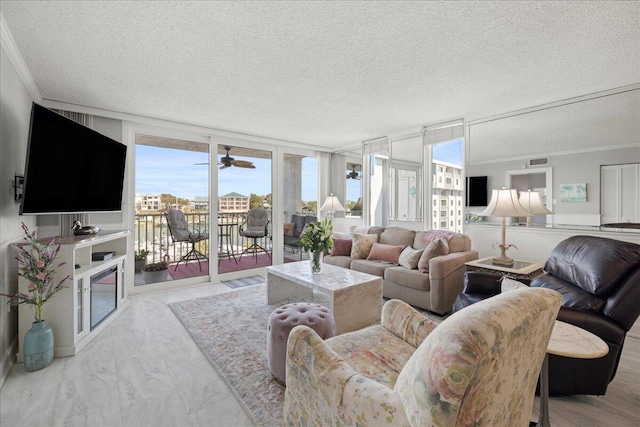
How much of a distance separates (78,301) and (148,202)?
194 centimetres

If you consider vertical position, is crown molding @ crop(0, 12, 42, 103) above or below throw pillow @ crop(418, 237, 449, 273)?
above

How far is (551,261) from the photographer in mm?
2436

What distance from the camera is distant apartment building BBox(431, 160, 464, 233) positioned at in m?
4.01

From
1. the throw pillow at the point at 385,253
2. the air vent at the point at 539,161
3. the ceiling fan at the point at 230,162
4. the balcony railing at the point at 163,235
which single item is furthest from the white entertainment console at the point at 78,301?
the air vent at the point at 539,161

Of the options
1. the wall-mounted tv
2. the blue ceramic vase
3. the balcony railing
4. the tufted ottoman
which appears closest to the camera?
the tufted ottoman

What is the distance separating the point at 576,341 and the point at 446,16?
196cm

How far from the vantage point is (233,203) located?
4.94 meters

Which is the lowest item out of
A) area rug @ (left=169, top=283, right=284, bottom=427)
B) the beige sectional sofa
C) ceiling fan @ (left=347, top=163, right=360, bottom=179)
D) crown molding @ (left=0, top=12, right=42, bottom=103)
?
area rug @ (left=169, top=283, right=284, bottom=427)

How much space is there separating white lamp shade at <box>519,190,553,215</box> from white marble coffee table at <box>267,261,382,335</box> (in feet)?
5.78

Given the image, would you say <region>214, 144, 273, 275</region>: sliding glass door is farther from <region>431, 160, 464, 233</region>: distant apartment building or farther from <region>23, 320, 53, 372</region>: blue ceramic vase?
<region>431, 160, 464, 233</region>: distant apartment building

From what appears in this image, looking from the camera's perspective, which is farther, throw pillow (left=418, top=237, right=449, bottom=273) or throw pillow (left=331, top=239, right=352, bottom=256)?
throw pillow (left=331, top=239, right=352, bottom=256)

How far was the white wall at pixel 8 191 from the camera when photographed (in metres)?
2.15

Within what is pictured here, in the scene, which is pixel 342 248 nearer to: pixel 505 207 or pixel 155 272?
pixel 505 207

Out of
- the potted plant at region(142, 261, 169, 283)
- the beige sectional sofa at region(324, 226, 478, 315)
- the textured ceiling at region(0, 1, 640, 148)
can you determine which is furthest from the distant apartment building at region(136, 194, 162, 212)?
the beige sectional sofa at region(324, 226, 478, 315)
